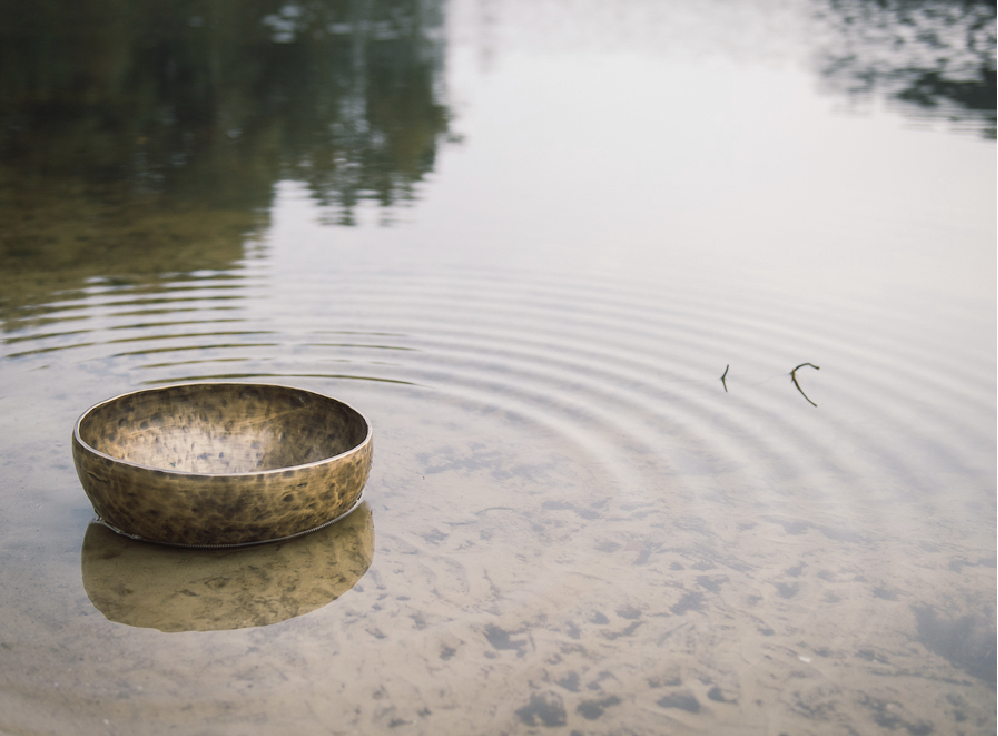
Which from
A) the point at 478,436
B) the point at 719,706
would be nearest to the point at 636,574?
the point at 719,706

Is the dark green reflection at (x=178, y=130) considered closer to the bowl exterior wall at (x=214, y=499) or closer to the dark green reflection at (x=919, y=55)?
the bowl exterior wall at (x=214, y=499)

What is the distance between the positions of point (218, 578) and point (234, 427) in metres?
0.84

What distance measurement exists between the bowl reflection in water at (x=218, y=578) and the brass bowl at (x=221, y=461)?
57 millimetres

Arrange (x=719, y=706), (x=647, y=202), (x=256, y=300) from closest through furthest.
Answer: (x=719, y=706)
(x=256, y=300)
(x=647, y=202)

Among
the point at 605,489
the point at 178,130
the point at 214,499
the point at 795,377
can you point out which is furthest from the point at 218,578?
the point at 178,130

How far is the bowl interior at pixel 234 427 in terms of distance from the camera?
343cm

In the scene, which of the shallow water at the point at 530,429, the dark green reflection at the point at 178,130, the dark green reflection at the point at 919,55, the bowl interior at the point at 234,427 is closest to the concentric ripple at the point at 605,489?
the shallow water at the point at 530,429

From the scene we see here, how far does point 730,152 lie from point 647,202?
315 cm

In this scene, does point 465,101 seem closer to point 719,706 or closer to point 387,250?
point 387,250

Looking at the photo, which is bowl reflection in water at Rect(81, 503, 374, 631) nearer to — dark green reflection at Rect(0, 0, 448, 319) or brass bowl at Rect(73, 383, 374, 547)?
brass bowl at Rect(73, 383, 374, 547)

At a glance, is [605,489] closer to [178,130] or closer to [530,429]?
[530,429]

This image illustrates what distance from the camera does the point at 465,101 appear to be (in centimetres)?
1511

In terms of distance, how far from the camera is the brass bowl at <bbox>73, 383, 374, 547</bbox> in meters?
2.79

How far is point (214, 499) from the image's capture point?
Answer: 279cm
